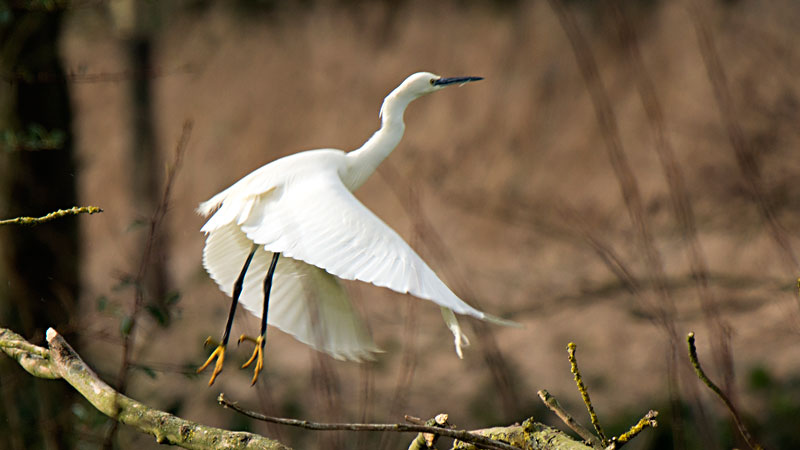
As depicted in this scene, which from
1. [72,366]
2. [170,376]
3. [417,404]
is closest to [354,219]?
[72,366]

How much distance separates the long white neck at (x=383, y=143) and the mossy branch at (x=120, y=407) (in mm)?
845

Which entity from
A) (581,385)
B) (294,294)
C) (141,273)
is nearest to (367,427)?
(581,385)

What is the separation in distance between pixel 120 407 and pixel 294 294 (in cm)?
84

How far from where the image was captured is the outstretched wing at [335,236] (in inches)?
55.2

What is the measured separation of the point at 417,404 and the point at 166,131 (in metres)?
3.78

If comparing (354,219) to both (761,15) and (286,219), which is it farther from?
(761,15)

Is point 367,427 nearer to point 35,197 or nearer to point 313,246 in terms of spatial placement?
point 313,246

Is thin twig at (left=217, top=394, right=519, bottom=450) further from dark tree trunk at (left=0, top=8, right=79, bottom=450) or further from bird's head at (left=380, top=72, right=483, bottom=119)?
dark tree trunk at (left=0, top=8, right=79, bottom=450)

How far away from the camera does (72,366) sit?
4.26 feet

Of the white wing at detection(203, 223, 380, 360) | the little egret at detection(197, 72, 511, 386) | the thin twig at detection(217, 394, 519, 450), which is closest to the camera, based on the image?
the thin twig at detection(217, 394, 519, 450)

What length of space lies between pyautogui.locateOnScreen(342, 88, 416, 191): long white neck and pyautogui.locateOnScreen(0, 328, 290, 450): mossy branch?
0.84 meters

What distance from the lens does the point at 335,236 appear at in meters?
1.58

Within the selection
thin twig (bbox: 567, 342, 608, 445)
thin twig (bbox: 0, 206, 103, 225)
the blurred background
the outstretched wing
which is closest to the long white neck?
the outstretched wing

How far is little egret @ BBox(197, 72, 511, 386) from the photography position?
1.50 metres
